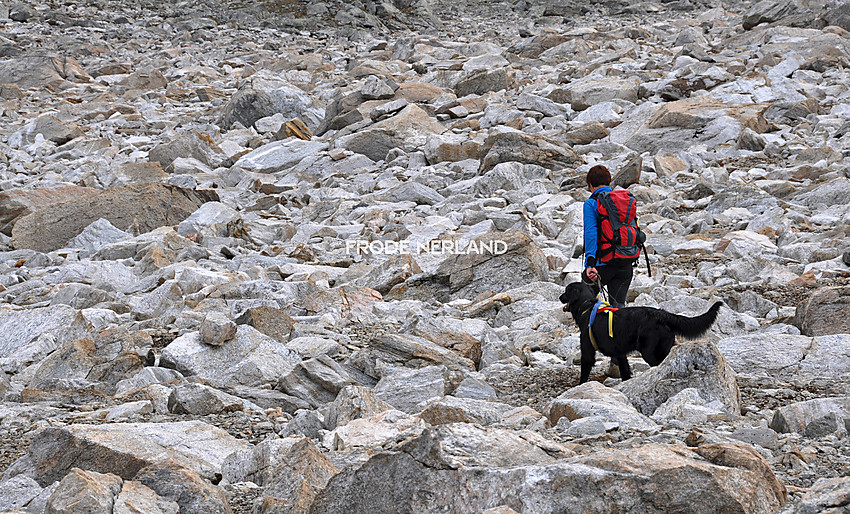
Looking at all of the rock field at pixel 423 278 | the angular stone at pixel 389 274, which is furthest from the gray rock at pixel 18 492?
the angular stone at pixel 389 274

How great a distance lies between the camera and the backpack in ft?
18.2

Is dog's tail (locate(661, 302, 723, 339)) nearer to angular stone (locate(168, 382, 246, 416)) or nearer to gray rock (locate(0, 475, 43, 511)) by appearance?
→ angular stone (locate(168, 382, 246, 416))

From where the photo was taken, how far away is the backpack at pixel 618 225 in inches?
218

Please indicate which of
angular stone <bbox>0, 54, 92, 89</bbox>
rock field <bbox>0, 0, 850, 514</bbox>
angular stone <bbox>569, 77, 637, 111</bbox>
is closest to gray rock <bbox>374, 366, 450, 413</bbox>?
rock field <bbox>0, 0, 850, 514</bbox>

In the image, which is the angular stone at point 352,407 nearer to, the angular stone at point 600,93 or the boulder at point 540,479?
the boulder at point 540,479

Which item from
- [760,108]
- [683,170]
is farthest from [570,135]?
[760,108]

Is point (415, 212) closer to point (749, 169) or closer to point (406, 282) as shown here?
point (406, 282)

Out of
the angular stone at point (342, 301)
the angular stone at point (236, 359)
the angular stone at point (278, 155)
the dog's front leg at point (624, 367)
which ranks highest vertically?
the dog's front leg at point (624, 367)

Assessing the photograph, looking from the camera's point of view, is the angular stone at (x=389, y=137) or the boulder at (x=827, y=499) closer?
the boulder at (x=827, y=499)

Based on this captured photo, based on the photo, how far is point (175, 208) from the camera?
12812 mm

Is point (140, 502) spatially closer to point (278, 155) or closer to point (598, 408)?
point (598, 408)

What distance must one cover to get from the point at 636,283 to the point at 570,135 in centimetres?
770

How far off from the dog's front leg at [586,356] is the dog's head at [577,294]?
34cm

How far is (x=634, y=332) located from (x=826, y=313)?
71.1 inches
